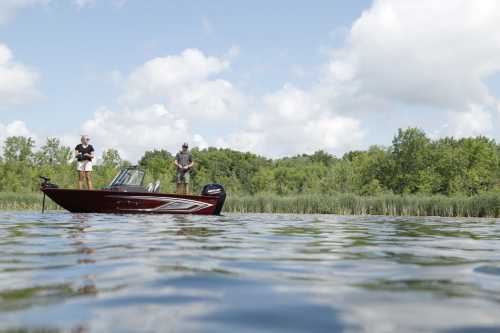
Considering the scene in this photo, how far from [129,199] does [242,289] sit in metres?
11.1

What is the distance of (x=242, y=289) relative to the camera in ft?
9.62

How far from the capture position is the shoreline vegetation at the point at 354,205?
2317cm

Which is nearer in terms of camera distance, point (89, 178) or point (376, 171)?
point (89, 178)

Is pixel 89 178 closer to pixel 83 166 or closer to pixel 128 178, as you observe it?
pixel 83 166

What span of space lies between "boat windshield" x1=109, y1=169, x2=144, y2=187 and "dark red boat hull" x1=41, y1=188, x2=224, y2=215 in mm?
Answer: 638

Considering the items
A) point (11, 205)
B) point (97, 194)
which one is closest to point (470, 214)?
point (97, 194)

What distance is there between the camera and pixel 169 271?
11.6 ft

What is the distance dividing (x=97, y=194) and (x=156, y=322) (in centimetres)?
1175

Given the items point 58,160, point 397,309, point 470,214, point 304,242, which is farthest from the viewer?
point 58,160

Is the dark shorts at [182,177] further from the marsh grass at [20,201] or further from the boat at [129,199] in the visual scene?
the marsh grass at [20,201]

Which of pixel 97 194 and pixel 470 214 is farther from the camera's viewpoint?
pixel 470 214

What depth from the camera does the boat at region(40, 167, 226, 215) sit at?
13.4 meters

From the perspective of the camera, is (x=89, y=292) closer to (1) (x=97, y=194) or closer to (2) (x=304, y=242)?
(2) (x=304, y=242)

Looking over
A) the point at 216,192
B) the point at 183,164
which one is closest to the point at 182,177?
the point at 183,164
